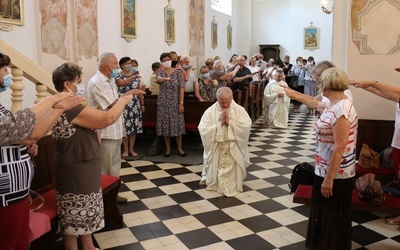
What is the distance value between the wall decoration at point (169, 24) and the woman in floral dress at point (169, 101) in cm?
402

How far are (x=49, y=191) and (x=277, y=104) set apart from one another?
7.55m

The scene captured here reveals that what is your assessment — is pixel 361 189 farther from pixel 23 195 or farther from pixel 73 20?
pixel 73 20

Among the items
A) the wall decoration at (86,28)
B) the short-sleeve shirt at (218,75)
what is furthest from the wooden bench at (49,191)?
the short-sleeve shirt at (218,75)

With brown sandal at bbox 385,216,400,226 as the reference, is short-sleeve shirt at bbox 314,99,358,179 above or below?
above

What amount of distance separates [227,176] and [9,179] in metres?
3.62

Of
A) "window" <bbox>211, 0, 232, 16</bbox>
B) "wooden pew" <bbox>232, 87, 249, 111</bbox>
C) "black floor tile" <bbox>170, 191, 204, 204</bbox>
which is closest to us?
"black floor tile" <bbox>170, 191, 204, 204</bbox>

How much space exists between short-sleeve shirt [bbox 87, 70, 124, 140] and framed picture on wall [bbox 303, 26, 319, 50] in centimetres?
1621

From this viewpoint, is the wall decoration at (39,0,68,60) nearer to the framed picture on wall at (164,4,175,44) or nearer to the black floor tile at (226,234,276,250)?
the black floor tile at (226,234,276,250)

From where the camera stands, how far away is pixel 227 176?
5.48 metres

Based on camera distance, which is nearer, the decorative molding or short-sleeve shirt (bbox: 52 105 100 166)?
short-sleeve shirt (bbox: 52 105 100 166)

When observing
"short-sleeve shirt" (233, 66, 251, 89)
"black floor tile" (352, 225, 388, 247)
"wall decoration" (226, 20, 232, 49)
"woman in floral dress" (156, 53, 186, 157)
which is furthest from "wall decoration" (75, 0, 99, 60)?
"wall decoration" (226, 20, 232, 49)

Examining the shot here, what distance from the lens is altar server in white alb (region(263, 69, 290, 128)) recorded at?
1048cm

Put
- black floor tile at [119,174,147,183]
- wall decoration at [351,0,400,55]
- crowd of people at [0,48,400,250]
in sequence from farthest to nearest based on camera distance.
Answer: black floor tile at [119,174,147,183] < wall decoration at [351,0,400,55] < crowd of people at [0,48,400,250]

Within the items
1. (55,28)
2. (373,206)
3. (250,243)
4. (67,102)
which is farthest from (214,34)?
(67,102)
